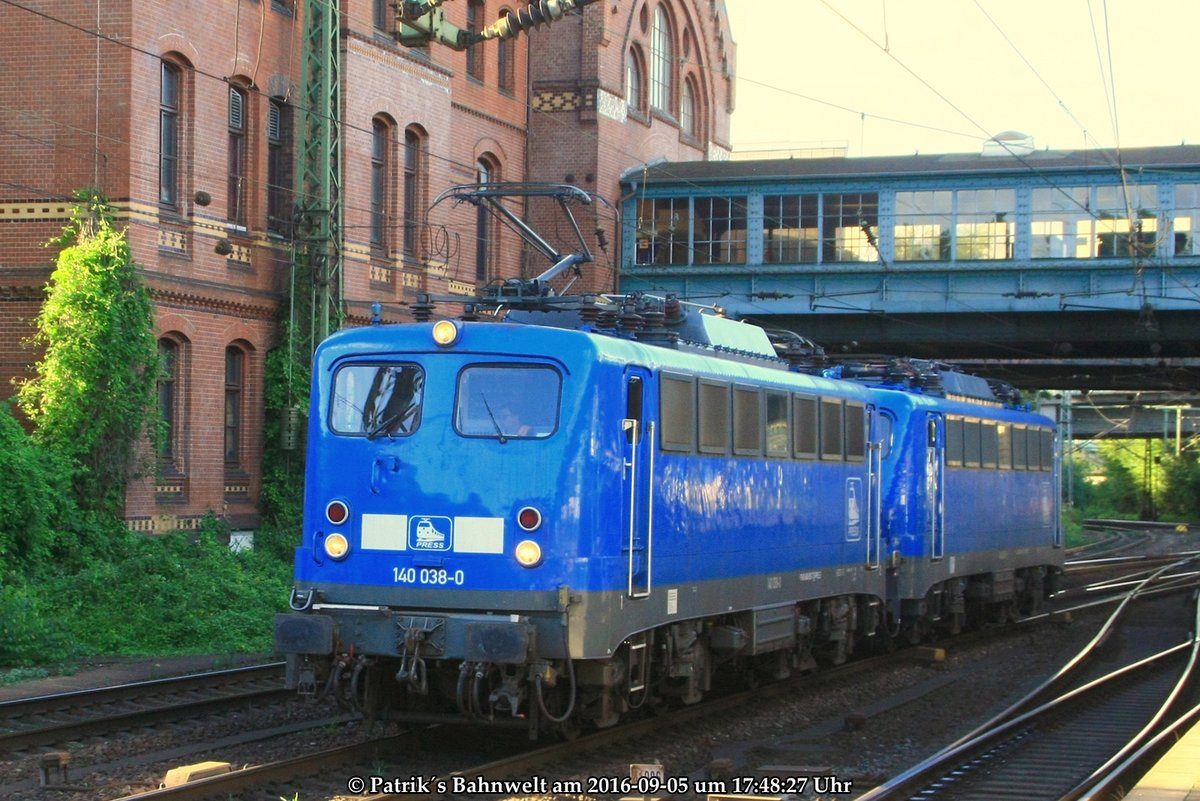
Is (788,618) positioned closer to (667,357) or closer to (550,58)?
(667,357)

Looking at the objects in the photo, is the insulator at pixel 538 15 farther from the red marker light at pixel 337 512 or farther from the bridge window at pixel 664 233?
the bridge window at pixel 664 233

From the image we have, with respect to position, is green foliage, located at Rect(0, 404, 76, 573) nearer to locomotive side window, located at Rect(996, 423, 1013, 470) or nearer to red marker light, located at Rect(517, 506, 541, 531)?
red marker light, located at Rect(517, 506, 541, 531)

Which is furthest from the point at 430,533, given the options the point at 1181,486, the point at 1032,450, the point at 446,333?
the point at 1181,486

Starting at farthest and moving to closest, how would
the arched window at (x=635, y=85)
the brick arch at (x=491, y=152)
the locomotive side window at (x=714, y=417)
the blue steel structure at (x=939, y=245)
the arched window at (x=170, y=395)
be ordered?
the arched window at (x=635, y=85)
the blue steel structure at (x=939, y=245)
the brick arch at (x=491, y=152)
the arched window at (x=170, y=395)
the locomotive side window at (x=714, y=417)

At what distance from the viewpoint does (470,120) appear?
112 feet

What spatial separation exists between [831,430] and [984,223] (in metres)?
21.3

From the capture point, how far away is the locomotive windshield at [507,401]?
1125 centimetres

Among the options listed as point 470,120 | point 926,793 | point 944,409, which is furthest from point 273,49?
point 926,793

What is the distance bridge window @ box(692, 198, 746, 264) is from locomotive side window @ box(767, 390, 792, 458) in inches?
916

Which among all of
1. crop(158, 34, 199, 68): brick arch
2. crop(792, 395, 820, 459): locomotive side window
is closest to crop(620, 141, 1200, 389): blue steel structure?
crop(158, 34, 199, 68): brick arch

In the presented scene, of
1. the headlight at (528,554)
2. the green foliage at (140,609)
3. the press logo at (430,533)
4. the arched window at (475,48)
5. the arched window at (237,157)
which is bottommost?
the green foliage at (140,609)

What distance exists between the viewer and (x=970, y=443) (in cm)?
2091

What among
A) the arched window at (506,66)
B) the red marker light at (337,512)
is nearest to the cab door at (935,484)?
the red marker light at (337,512)

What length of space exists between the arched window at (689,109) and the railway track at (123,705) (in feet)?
106
